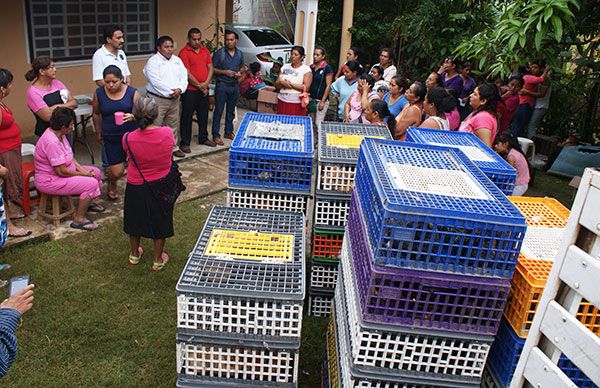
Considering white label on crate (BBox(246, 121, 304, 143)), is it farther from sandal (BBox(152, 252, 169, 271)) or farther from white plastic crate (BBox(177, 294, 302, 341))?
white plastic crate (BBox(177, 294, 302, 341))

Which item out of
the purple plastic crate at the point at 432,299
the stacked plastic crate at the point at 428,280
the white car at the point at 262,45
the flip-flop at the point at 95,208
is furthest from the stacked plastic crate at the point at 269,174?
the white car at the point at 262,45

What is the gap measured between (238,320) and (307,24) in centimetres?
973

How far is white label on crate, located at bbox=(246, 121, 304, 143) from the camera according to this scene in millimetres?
4440

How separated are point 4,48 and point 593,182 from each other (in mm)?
8039

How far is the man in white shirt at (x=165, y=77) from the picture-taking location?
7.30 meters

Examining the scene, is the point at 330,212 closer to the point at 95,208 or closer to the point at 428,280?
the point at 428,280

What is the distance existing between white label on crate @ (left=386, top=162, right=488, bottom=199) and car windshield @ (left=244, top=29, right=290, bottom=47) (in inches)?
423

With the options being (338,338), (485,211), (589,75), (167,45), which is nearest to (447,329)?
→ (485,211)

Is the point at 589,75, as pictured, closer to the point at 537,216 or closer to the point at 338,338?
the point at 537,216

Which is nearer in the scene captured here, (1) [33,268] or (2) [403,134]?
(1) [33,268]

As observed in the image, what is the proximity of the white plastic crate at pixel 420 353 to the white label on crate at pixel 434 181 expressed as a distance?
0.70 m

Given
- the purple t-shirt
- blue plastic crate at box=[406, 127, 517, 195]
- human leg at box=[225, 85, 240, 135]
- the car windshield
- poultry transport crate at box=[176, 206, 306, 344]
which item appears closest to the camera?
poultry transport crate at box=[176, 206, 306, 344]

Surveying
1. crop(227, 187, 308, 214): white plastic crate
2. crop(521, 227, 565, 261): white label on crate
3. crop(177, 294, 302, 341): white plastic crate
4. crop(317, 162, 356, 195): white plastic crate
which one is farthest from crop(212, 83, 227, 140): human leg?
crop(521, 227, 565, 261): white label on crate

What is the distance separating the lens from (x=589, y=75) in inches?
375
